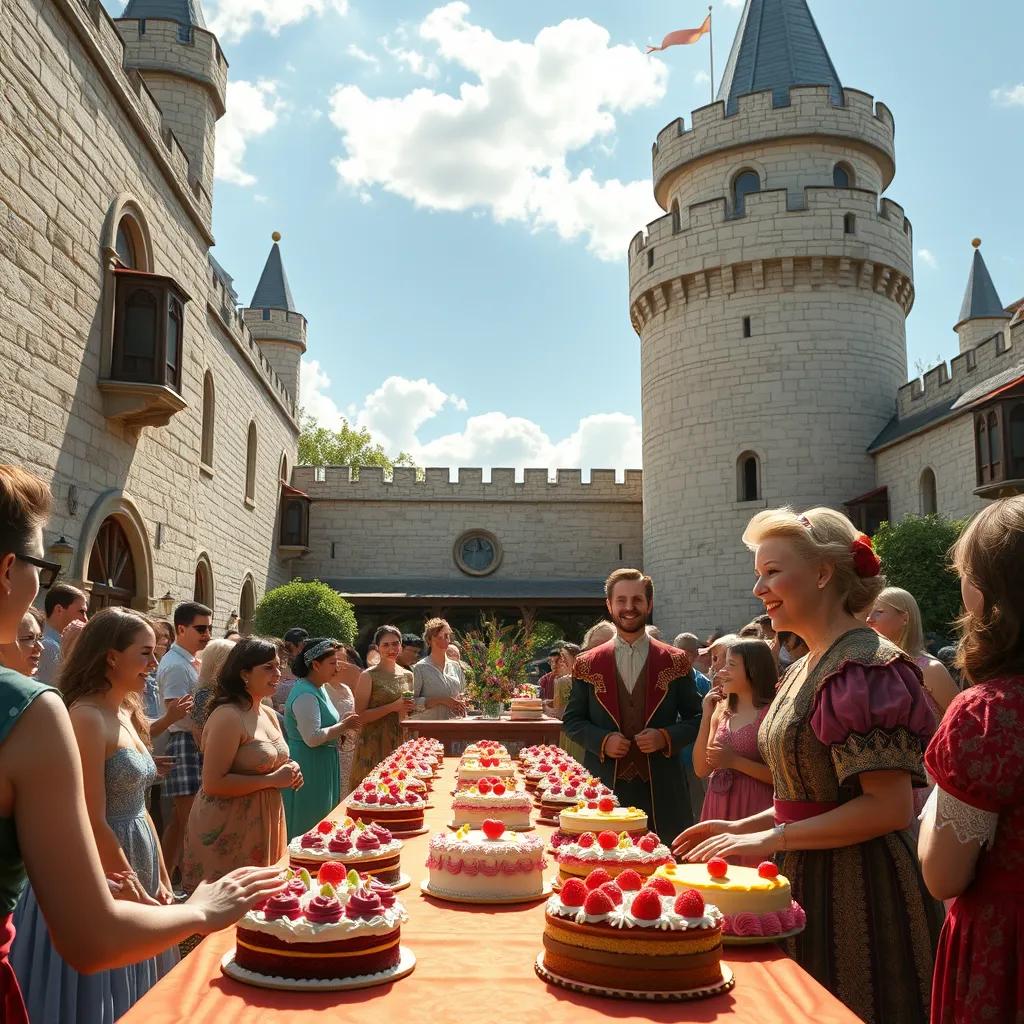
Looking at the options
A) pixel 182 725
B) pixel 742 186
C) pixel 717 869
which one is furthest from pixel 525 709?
pixel 742 186

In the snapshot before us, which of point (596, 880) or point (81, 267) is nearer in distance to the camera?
point (596, 880)

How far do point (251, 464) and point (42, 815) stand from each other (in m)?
20.9

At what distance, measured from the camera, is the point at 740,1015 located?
1923 mm

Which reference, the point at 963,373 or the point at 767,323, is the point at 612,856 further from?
the point at 767,323

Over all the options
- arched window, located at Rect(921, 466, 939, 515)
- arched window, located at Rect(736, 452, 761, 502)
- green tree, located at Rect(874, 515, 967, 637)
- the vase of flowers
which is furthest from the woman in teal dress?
arched window, located at Rect(736, 452, 761, 502)

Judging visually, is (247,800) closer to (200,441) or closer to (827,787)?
(827,787)

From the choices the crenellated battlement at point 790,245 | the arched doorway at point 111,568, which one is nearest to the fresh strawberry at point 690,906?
the arched doorway at point 111,568

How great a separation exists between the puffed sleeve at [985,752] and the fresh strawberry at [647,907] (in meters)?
0.63

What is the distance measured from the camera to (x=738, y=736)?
15.1 ft

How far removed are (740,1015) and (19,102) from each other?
9.58 meters

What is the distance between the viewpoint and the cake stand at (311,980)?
1998 mm

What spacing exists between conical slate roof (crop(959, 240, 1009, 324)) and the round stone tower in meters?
9.12

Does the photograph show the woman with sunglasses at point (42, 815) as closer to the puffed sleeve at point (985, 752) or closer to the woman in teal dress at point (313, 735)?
the puffed sleeve at point (985, 752)

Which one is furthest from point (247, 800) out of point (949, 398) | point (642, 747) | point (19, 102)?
point (949, 398)
